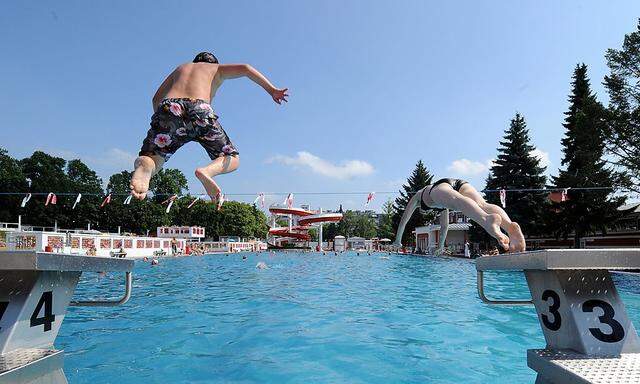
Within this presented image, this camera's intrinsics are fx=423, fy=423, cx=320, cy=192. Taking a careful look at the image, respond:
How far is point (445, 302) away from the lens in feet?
36.7

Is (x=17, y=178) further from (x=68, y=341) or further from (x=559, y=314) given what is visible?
(x=559, y=314)

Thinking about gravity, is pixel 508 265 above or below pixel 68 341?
above

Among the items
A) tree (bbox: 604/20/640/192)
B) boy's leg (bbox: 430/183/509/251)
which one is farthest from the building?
boy's leg (bbox: 430/183/509/251)

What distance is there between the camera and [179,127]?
10.6 feet

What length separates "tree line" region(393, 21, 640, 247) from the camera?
2319 centimetres

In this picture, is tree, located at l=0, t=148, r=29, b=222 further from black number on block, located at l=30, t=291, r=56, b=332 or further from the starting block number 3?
the starting block number 3

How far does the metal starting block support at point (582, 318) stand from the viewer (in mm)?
1927

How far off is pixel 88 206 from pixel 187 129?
6518 cm

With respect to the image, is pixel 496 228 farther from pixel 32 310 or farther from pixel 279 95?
pixel 32 310

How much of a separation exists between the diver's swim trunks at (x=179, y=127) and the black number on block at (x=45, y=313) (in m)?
1.26

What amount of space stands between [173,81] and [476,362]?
511 centimetres

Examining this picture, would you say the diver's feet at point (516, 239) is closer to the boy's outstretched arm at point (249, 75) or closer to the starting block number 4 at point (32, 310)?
the boy's outstretched arm at point (249, 75)

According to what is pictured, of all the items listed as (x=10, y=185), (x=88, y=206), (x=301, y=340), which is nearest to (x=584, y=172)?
(x=301, y=340)

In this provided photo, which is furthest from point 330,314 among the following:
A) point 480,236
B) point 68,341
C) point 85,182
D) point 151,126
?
point 85,182
